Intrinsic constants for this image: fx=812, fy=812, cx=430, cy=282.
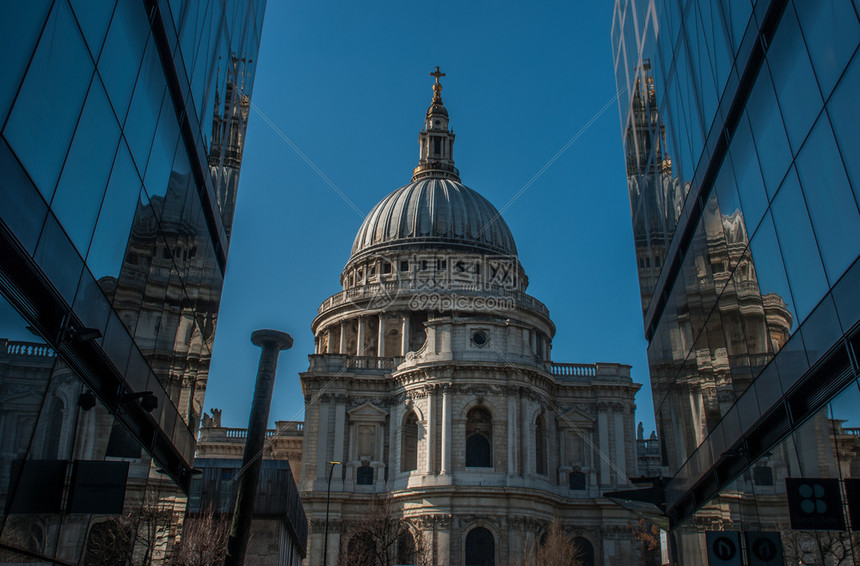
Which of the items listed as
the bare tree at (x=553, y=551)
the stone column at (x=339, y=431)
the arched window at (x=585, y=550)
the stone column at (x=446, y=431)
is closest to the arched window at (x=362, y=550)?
the stone column at (x=339, y=431)

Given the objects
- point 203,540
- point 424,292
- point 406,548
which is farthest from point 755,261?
point 424,292

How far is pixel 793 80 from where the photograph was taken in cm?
1405

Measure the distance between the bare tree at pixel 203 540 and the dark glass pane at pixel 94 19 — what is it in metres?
18.1

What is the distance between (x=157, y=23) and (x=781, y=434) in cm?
1528

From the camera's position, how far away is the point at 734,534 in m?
17.8

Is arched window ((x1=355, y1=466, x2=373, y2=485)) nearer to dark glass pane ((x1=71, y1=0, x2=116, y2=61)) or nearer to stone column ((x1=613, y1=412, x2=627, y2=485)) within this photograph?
stone column ((x1=613, y1=412, x2=627, y2=485))

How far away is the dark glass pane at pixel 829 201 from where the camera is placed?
12.1 metres

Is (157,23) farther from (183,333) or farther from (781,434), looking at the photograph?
(781,434)

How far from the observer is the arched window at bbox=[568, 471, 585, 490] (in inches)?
2354

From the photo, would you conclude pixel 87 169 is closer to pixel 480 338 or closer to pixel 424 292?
pixel 480 338

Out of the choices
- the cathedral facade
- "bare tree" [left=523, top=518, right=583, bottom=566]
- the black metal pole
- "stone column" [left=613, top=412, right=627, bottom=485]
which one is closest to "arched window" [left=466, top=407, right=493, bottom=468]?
the cathedral facade

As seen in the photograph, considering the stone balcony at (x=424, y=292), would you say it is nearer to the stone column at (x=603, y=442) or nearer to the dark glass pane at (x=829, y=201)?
the stone column at (x=603, y=442)

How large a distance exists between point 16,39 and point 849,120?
11454 mm

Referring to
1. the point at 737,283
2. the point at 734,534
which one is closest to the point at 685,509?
the point at 734,534
